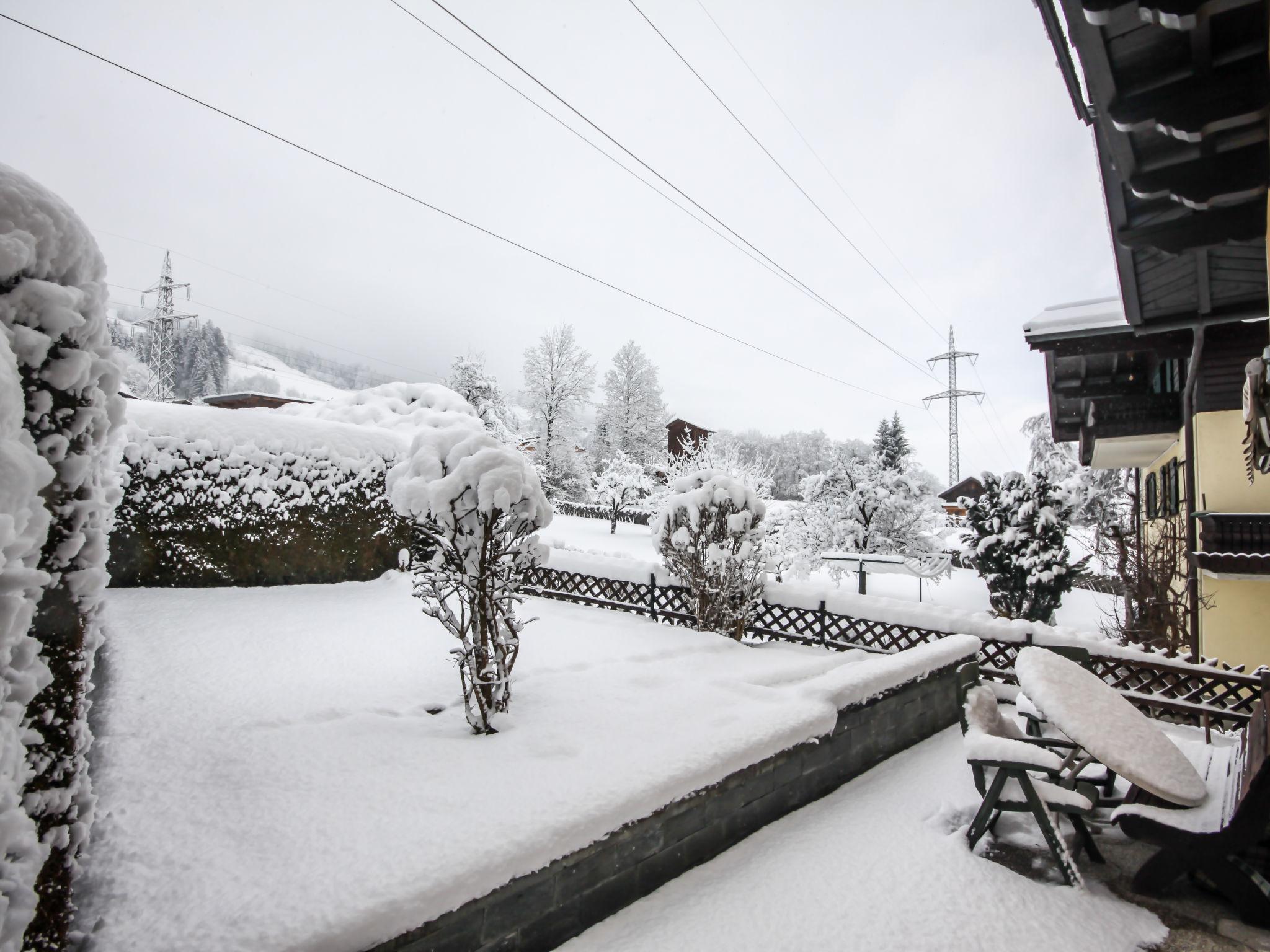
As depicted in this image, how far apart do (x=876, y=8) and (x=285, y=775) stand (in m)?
11.8

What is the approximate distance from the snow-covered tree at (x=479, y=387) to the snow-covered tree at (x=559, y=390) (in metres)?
3.49

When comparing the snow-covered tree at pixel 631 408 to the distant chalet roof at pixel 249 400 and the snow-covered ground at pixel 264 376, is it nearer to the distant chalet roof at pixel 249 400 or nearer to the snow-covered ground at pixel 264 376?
the snow-covered ground at pixel 264 376

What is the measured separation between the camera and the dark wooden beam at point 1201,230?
4332mm

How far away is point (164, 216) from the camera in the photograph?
976 centimetres

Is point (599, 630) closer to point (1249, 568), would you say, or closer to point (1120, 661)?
point (1120, 661)

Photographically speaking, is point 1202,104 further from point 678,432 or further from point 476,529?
point 678,432

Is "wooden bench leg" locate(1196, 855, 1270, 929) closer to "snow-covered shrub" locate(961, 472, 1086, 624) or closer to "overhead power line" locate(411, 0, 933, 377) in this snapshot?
"overhead power line" locate(411, 0, 933, 377)

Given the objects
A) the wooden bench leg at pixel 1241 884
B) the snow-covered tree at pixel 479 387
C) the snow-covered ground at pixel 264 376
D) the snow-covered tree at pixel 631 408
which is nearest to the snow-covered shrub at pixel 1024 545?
the wooden bench leg at pixel 1241 884

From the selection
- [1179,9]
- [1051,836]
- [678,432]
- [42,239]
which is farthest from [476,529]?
[678,432]

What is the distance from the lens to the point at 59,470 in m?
1.41

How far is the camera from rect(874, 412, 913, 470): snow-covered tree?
19172 millimetres

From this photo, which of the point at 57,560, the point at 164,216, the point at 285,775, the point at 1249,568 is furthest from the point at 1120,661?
the point at 164,216

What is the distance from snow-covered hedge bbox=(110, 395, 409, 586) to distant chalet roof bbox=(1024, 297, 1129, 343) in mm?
9572

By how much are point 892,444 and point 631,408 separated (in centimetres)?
1697
